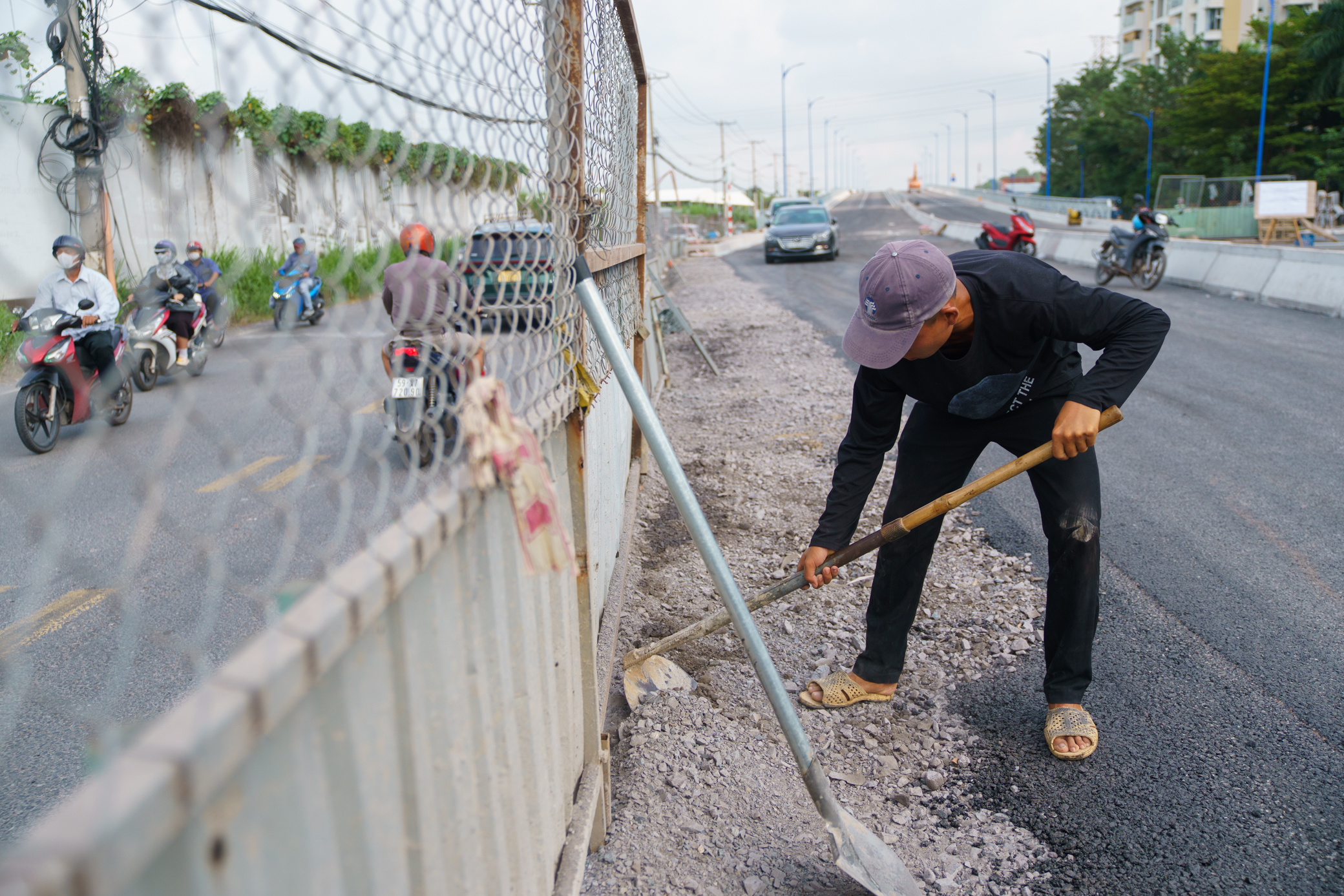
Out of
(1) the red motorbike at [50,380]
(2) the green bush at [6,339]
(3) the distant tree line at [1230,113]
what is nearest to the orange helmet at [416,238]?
(1) the red motorbike at [50,380]

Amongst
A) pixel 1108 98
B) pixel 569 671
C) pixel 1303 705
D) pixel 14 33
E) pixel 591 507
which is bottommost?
pixel 1303 705

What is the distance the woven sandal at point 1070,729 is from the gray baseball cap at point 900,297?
4.06 ft

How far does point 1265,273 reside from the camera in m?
12.8

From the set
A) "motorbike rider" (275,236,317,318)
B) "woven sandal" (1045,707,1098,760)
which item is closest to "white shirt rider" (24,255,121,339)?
"motorbike rider" (275,236,317,318)

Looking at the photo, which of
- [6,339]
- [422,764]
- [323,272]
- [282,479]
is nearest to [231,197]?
[323,272]

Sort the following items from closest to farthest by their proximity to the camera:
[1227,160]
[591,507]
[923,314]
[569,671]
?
[569,671] → [923,314] → [591,507] → [1227,160]

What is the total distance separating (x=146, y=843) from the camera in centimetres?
66

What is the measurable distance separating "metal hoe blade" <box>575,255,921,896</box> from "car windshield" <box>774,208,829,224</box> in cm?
2287

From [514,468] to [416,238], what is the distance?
0.39 m

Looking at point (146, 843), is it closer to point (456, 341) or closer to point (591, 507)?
point (456, 341)

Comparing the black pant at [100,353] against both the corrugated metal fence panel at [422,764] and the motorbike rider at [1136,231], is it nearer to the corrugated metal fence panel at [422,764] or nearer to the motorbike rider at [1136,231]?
the corrugated metal fence panel at [422,764]

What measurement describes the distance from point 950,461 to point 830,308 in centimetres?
1181

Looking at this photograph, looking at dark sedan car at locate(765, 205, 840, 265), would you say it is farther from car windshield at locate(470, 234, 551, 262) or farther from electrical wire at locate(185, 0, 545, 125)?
electrical wire at locate(185, 0, 545, 125)

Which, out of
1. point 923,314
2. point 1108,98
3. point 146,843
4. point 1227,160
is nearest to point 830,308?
point 923,314
